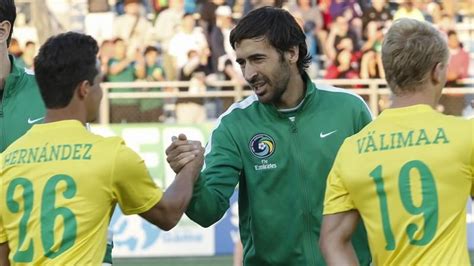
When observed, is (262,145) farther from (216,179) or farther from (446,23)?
(446,23)

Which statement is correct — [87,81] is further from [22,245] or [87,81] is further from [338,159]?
[338,159]

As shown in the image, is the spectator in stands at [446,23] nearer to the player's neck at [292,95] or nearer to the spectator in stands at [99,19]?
the spectator in stands at [99,19]

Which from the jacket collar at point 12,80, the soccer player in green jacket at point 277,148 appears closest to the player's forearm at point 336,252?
the soccer player in green jacket at point 277,148

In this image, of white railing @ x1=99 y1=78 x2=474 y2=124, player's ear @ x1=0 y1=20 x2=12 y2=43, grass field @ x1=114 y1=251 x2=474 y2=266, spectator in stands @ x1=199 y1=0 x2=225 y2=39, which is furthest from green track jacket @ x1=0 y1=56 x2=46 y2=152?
spectator in stands @ x1=199 y1=0 x2=225 y2=39

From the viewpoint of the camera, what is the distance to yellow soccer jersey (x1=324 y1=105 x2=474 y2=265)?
409cm

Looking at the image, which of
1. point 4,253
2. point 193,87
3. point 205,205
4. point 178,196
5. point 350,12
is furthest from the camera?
point 350,12

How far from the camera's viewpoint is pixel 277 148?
5363 mm

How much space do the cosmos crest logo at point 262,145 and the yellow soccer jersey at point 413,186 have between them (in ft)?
3.68

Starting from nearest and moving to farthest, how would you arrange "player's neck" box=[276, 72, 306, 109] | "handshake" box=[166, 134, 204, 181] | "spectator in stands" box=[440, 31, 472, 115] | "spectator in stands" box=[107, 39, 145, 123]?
1. "handshake" box=[166, 134, 204, 181]
2. "player's neck" box=[276, 72, 306, 109]
3. "spectator in stands" box=[107, 39, 145, 123]
4. "spectator in stands" box=[440, 31, 472, 115]

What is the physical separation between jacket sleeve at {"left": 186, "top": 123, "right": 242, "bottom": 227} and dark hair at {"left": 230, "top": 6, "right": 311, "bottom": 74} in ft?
1.50

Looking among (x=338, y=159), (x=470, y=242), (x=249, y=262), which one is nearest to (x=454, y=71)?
(x=470, y=242)

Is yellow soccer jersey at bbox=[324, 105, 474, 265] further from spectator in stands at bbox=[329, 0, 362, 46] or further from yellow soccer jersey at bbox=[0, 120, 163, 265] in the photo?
spectator in stands at bbox=[329, 0, 362, 46]

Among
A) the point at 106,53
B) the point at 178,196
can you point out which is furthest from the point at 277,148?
the point at 106,53

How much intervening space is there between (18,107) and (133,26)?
377 inches
